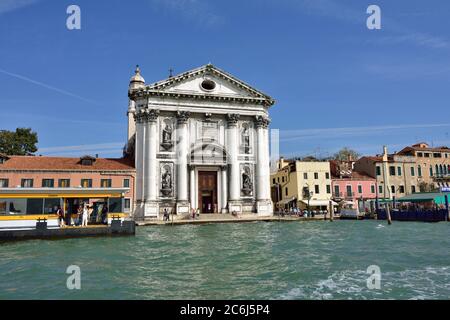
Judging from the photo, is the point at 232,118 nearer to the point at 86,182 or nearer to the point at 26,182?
the point at 86,182

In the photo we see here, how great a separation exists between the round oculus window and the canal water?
82.9 feet

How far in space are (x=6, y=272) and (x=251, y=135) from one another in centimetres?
3253

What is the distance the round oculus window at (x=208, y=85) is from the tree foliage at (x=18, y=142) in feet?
81.8

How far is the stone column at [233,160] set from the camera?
131 feet

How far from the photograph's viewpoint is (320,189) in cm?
4675

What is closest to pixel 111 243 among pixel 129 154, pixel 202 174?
pixel 202 174

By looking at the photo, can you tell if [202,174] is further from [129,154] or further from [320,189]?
[320,189]

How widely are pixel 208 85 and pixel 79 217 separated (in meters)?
23.1

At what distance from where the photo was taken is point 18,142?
4903 centimetres

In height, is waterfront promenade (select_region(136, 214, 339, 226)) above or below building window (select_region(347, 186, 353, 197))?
below

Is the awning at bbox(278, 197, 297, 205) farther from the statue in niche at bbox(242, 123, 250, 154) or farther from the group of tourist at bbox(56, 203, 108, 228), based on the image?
the group of tourist at bbox(56, 203, 108, 228)

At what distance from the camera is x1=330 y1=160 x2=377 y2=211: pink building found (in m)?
47.2

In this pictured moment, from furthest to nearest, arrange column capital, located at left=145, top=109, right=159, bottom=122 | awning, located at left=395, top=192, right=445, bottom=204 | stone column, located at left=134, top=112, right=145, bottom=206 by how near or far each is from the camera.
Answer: column capital, located at left=145, top=109, right=159, bottom=122
stone column, located at left=134, top=112, right=145, bottom=206
awning, located at left=395, top=192, right=445, bottom=204

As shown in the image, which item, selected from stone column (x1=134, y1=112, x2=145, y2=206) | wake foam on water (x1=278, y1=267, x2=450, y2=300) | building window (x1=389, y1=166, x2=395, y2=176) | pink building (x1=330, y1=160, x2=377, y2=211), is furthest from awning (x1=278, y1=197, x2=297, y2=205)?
wake foam on water (x1=278, y1=267, x2=450, y2=300)
